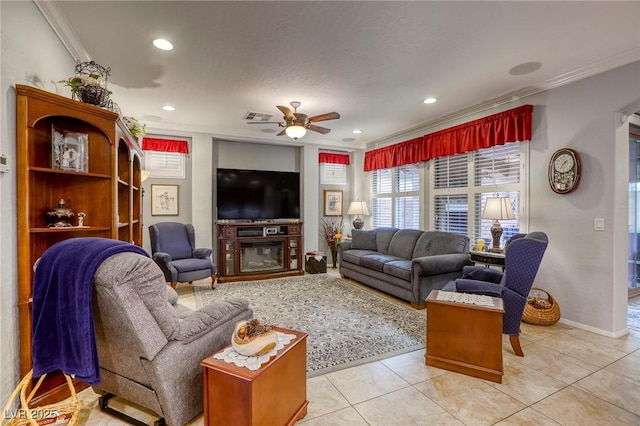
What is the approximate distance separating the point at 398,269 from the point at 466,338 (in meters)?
1.73

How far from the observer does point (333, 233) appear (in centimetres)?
664

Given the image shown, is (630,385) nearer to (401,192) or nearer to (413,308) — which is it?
(413,308)

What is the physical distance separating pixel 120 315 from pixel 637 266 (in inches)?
240

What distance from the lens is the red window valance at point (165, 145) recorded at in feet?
17.0

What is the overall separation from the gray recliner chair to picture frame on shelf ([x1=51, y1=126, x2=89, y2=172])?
3.86 ft

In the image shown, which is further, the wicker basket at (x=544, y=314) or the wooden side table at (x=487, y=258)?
the wooden side table at (x=487, y=258)

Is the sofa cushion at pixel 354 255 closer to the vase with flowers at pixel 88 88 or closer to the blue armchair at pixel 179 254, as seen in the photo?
the blue armchair at pixel 179 254

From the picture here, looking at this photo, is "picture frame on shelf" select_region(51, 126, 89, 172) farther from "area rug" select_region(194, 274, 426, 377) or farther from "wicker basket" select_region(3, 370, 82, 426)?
"area rug" select_region(194, 274, 426, 377)

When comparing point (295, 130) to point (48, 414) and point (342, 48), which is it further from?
point (48, 414)

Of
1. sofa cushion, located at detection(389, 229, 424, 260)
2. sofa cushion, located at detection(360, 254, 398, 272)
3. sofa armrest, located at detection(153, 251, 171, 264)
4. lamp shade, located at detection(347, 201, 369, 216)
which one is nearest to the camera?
sofa armrest, located at detection(153, 251, 171, 264)

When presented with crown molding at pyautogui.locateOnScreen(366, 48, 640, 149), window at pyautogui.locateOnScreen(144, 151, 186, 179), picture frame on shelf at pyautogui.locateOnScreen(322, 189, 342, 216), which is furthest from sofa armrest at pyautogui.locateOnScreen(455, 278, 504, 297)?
window at pyautogui.locateOnScreen(144, 151, 186, 179)

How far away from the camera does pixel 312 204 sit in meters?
6.29

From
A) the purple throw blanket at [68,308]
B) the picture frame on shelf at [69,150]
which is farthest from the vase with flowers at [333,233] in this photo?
the purple throw blanket at [68,308]

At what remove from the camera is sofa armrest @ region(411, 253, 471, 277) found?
3.69 metres
